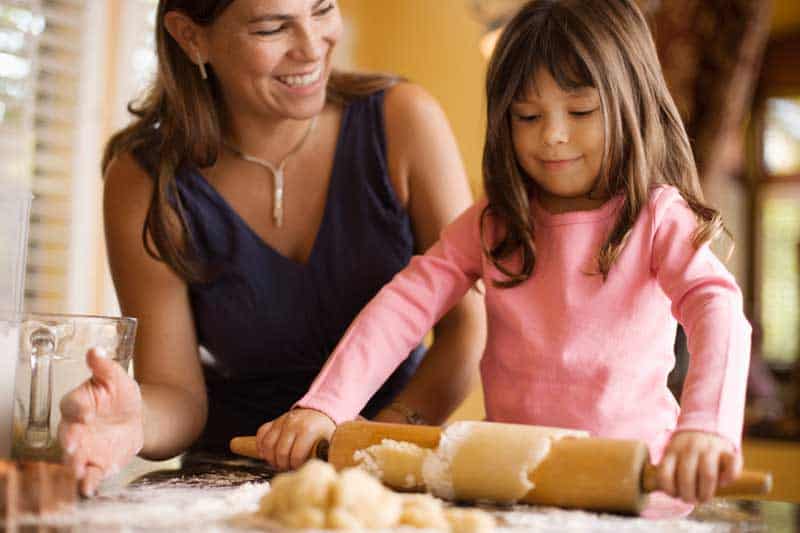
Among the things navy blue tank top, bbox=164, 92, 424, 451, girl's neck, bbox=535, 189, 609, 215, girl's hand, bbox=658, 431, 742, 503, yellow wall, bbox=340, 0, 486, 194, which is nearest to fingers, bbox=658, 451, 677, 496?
girl's hand, bbox=658, 431, 742, 503

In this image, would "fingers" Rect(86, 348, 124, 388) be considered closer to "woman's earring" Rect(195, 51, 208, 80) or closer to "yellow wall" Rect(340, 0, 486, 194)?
"woman's earring" Rect(195, 51, 208, 80)

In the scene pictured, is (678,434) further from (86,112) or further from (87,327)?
(86,112)

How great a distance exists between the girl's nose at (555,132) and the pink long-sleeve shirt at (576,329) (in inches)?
4.5

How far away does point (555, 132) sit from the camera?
1152 millimetres

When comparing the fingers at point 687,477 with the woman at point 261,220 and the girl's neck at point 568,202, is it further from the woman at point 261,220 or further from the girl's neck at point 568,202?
the woman at point 261,220

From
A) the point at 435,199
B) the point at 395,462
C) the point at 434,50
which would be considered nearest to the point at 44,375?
the point at 395,462

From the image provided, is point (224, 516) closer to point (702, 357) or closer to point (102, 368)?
point (102, 368)

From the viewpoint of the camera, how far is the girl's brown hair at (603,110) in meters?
1.18

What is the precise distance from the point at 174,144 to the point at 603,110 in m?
0.68

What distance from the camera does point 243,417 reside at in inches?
63.3

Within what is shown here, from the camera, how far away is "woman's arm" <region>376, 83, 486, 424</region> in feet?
4.84

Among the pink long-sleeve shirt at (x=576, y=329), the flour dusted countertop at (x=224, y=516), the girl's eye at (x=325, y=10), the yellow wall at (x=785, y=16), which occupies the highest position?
the yellow wall at (x=785, y=16)

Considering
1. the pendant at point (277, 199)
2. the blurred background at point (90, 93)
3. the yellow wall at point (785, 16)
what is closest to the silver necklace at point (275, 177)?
the pendant at point (277, 199)

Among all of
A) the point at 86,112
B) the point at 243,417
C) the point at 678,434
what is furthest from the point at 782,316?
the point at 678,434
